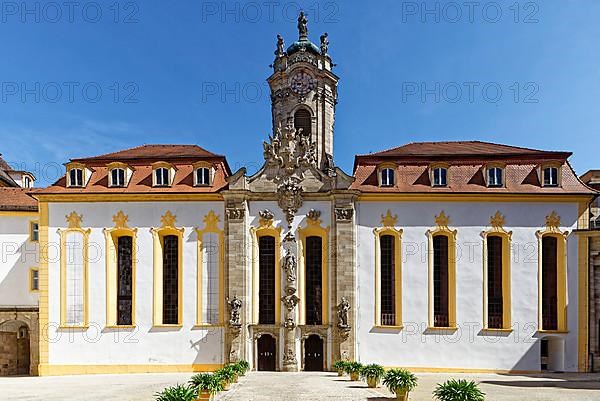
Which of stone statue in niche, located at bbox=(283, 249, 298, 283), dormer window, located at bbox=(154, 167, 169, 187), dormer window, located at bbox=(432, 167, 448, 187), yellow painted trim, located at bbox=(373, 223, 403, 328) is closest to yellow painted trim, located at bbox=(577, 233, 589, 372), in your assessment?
dormer window, located at bbox=(432, 167, 448, 187)

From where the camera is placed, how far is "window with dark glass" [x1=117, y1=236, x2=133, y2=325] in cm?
3042

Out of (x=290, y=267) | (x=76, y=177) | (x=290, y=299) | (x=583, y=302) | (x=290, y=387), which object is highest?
(x=76, y=177)

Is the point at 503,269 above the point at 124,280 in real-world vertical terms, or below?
above

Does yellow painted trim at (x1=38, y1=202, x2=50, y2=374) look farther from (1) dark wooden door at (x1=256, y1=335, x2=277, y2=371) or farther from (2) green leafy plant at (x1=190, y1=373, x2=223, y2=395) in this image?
(2) green leafy plant at (x1=190, y1=373, x2=223, y2=395)

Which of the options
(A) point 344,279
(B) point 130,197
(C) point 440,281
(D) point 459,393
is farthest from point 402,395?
(B) point 130,197

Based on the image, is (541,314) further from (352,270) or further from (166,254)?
(166,254)

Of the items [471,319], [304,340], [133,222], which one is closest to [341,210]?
[304,340]

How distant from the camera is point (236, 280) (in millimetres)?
29812

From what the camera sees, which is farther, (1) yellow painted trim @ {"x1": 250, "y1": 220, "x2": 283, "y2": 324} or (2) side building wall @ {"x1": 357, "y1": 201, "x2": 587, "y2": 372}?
(1) yellow painted trim @ {"x1": 250, "y1": 220, "x2": 283, "y2": 324}

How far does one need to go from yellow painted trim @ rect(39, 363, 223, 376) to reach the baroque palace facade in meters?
0.11

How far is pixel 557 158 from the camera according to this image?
30484 mm

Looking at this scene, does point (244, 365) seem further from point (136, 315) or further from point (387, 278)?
point (387, 278)

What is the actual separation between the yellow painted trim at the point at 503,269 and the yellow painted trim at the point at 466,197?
3.64 ft

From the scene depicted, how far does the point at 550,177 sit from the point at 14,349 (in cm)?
3482
